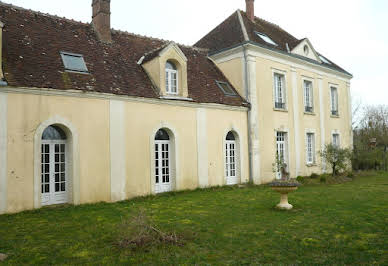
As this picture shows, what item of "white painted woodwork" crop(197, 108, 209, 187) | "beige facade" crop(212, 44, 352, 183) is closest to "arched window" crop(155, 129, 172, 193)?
"white painted woodwork" crop(197, 108, 209, 187)

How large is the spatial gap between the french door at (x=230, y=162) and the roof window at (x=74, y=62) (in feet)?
22.6

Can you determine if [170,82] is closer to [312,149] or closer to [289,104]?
[289,104]

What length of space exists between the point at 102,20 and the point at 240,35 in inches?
263

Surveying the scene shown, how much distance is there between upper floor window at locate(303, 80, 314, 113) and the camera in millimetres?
19172

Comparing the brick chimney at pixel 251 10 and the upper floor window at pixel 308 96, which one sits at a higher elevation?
the brick chimney at pixel 251 10

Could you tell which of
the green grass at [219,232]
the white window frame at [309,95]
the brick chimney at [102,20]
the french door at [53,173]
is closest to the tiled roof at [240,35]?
the white window frame at [309,95]

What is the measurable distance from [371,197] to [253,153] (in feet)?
17.8

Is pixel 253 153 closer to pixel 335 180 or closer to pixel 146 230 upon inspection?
pixel 335 180

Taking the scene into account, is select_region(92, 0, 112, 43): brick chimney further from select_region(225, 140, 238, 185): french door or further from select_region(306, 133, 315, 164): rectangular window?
select_region(306, 133, 315, 164): rectangular window

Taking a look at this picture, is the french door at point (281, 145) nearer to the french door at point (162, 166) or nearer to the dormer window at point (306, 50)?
the dormer window at point (306, 50)

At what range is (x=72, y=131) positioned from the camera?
404 inches

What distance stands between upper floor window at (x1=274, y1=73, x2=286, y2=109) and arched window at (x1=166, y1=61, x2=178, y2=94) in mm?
6087

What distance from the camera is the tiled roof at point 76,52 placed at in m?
10.1

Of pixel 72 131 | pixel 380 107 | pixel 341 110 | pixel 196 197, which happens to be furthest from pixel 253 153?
pixel 380 107
